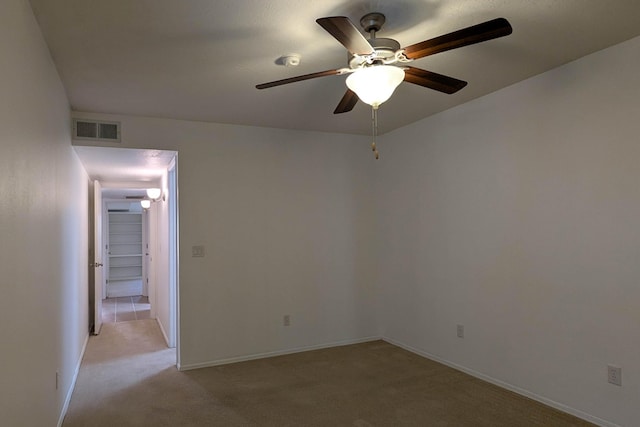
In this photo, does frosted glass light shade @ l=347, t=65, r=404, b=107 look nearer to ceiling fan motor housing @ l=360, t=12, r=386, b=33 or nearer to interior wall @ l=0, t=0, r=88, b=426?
ceiling fan motor housing @ l=360, t=12, r=386, b=33

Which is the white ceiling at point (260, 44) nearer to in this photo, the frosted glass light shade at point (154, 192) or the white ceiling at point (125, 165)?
the white ceiling at point (125, 165)

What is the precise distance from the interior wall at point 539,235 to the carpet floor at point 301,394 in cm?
32


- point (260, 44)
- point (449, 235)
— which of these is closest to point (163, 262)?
point (449, 235)

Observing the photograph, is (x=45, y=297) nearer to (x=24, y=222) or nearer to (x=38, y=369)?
(x=38, y=369)

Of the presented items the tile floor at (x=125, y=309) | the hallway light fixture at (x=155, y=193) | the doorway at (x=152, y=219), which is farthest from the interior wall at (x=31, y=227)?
the tile floor at (x=125, y=309)

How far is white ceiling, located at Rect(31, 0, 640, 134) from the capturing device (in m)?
2.08

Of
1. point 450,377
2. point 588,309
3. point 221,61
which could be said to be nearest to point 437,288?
point 450,377

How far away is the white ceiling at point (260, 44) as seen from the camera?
6.84 feet

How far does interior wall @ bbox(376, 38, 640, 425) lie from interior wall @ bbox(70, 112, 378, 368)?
744 mm

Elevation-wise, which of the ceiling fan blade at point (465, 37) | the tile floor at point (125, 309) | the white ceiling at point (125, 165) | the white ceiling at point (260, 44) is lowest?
the tile floor at point (125, 309)

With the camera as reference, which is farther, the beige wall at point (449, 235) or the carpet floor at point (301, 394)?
the carpet floor at point (301, 394)

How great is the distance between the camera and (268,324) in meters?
4.41

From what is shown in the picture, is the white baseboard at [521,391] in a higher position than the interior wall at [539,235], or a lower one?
lower

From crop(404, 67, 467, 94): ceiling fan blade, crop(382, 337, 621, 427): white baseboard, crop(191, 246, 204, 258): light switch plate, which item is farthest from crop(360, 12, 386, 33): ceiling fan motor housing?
crop(382, 337, 621, 427): white baseboard
